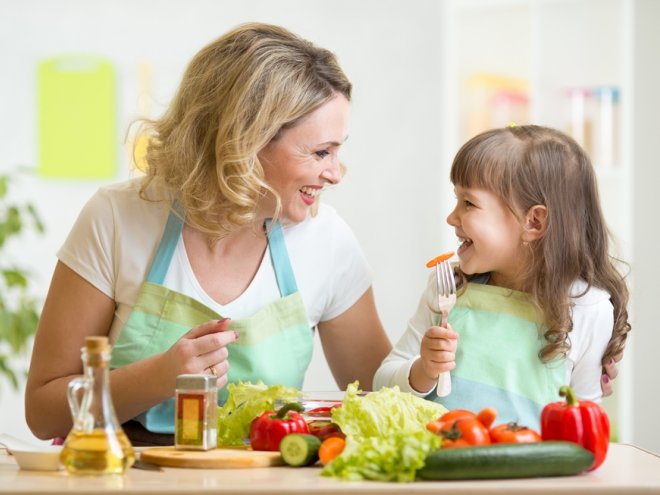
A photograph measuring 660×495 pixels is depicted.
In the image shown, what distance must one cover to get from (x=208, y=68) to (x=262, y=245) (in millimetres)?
420

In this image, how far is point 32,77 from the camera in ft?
15.9

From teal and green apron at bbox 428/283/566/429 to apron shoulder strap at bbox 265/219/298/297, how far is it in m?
0.38

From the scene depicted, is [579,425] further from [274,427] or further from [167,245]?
[167,245]

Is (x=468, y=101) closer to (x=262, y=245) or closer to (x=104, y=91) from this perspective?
(x=104, y=91)

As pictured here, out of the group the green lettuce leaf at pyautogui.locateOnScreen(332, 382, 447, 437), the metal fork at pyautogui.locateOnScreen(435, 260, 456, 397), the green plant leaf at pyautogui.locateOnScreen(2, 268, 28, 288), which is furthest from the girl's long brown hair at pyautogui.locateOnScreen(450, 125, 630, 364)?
the green plant leaf at pyautogui.locateOnScreen(2, 268, 28, 288)

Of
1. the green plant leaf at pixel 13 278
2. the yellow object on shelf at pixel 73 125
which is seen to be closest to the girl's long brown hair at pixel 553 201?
the green plant leaf at pixel 13 278

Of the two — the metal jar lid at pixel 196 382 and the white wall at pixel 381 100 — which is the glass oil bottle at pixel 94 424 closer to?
the metal jar lid at pixel 196 382

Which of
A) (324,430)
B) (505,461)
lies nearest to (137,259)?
(324,430)

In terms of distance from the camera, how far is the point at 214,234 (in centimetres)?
219

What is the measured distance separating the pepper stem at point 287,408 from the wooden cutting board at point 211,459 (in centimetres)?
9

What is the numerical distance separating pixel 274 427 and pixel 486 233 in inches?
27.5

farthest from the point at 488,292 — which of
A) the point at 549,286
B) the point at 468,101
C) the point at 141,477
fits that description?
the point at 468,101

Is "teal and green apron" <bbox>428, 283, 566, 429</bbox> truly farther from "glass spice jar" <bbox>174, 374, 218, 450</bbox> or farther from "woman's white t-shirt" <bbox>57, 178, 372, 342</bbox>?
"glass spice jar" <bbox>174, 374, 218, 450</bbox>

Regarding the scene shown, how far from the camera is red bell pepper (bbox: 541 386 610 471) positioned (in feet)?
4.93
